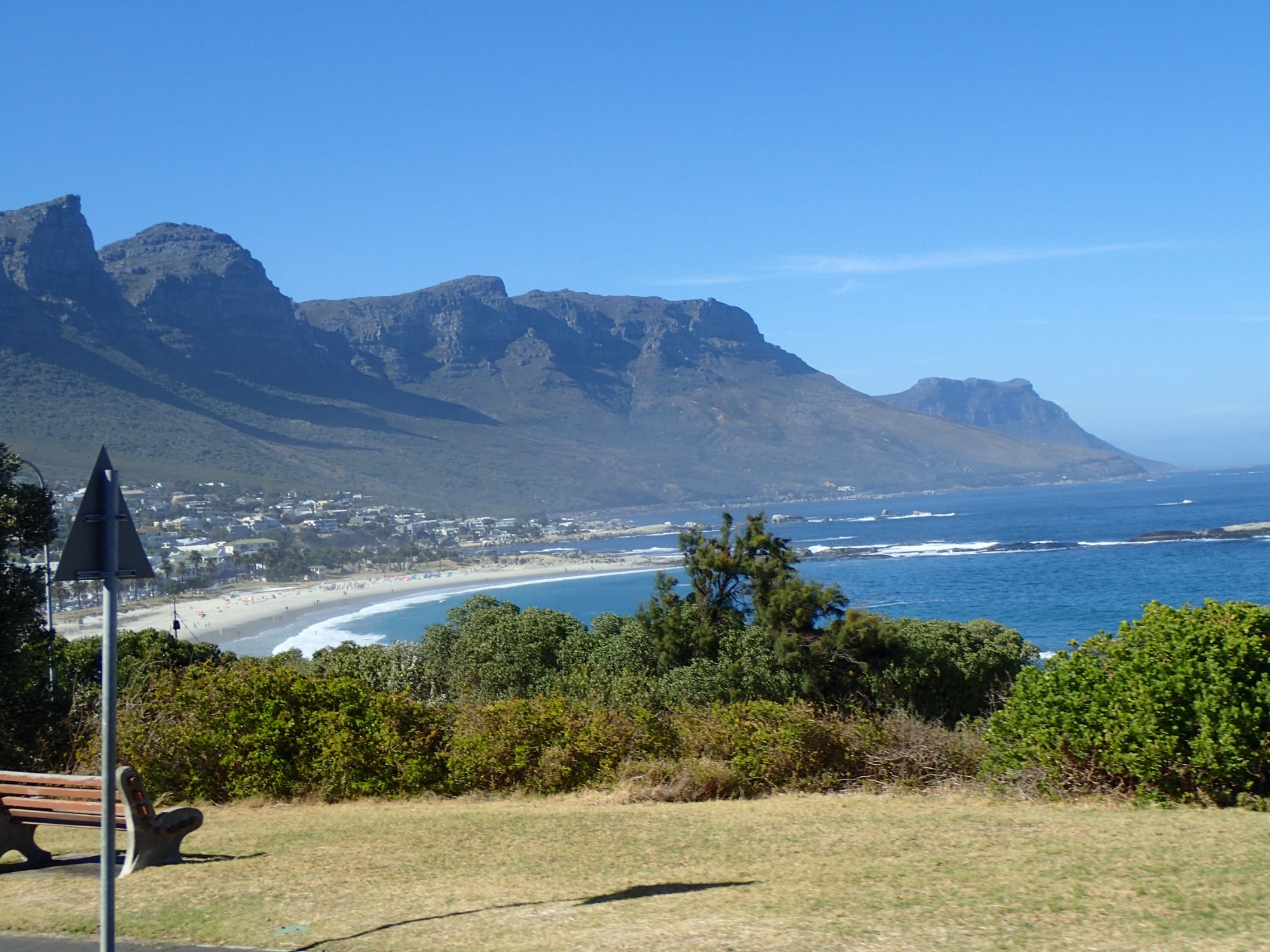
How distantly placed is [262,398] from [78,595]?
312 feet

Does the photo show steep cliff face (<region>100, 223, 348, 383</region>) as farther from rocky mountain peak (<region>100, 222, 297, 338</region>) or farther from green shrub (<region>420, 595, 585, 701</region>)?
green shrub (<region>420, 595, 585, 701</region>)

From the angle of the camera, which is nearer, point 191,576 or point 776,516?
point 191,576

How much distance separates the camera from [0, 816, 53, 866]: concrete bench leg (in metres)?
7.46

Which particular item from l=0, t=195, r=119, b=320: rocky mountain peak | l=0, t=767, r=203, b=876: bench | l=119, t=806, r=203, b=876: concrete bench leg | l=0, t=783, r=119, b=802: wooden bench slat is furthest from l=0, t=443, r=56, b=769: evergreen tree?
l=0, t=195, r=119, b=320: rocky mountain peak

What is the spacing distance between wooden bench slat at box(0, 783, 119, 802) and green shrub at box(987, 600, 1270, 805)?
289 inches

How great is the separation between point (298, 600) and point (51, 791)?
7997cm

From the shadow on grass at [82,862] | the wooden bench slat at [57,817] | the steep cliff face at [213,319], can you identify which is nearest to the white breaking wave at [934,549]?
the shadow on grass at [82,862]

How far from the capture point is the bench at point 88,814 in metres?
7.22

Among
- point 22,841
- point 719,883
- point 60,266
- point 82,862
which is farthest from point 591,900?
point 60,266

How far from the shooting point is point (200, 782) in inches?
441

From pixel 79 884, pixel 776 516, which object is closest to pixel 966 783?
pixel 79 884

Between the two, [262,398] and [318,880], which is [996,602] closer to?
[318,880]

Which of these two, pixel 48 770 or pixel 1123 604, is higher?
pixel 48 770

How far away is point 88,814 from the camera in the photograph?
23.6ft
